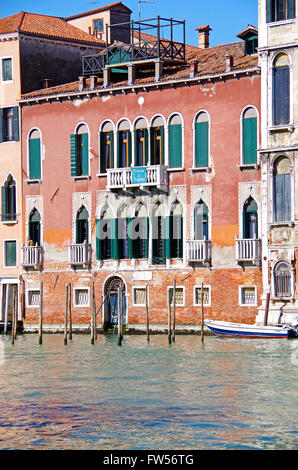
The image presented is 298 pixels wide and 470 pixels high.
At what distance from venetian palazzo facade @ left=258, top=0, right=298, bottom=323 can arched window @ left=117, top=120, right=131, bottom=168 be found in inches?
204

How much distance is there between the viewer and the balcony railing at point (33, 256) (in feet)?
137

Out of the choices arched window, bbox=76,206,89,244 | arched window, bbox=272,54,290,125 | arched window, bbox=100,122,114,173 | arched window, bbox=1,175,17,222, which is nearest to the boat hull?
arched window, bbox=272,54,290,125

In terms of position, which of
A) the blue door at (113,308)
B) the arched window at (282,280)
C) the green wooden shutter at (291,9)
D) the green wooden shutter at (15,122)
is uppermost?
the green wooden shutter at (291,9)

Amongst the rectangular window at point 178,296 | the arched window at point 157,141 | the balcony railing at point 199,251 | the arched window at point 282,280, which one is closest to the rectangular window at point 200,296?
the rectangular window at point 178,296

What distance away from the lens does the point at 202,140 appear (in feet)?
125

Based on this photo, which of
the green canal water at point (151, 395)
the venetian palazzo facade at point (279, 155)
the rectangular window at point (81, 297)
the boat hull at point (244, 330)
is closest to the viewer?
the green canal water at point (151, 395)

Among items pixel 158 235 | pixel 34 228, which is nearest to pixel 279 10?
pixel 158 235

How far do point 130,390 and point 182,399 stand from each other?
1764 millimetres

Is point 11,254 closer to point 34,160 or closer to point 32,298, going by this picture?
point 32,298

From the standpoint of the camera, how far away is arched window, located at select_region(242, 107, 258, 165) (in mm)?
36875

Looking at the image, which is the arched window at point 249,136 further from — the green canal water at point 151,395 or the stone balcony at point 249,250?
the green canal water at point 151,395

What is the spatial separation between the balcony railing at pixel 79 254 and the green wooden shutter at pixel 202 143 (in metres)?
4.79

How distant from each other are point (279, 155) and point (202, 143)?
2.93 metres

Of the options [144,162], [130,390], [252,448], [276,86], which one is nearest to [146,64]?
[144,162]
